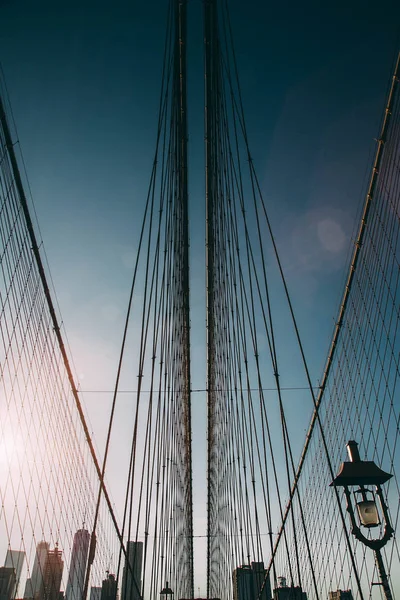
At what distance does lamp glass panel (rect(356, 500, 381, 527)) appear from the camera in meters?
2.58

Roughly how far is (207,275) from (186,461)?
31.1 ft

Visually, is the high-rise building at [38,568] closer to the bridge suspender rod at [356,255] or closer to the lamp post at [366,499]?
the lamp post at [366,499]

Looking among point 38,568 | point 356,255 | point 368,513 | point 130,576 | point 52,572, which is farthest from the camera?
point 38,568

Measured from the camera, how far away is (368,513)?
2.60 metres

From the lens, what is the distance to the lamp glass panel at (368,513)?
2.58m

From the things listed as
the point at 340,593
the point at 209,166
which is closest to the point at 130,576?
the point at 340,593

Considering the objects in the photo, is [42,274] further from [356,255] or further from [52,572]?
[52,572]

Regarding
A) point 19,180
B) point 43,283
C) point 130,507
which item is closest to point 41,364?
point 43,283

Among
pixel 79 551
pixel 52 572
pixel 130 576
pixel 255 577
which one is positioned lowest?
pixel 52 572

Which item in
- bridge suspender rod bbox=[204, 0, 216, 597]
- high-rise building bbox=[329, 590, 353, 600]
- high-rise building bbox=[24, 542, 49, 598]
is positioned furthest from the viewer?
high-rise building bbox=[24, 542, 49, 598]

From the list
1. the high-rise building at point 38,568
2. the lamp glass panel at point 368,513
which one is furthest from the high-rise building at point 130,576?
the lamp glass panel at point 368,513

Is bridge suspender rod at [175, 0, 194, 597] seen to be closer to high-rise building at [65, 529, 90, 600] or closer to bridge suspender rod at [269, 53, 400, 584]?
bridge suspender rod at [269, 53, 400, 584]

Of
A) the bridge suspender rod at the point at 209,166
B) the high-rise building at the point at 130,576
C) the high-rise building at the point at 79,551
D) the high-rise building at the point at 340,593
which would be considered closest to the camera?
the high-rise building at the point at 130,576

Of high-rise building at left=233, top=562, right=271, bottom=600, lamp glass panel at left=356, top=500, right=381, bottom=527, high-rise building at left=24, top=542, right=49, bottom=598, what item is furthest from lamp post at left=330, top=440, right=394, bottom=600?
high-rise building at left=24, top=542, right=49, bottom=598
